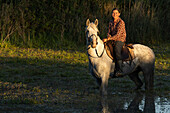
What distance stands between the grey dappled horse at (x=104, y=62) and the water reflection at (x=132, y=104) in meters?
0.59

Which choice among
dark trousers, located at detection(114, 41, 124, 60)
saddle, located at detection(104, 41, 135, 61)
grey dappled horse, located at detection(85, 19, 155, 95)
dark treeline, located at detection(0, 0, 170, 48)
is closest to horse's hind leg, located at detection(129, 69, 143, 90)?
grey dappled horse, located at detection(85, 19, 155, 95)

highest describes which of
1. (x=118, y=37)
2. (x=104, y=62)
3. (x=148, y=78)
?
(x=118, y=37)

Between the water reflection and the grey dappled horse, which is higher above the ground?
the grey dappled horse

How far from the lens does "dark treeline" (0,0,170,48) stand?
1959cm

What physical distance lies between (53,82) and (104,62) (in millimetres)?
2331

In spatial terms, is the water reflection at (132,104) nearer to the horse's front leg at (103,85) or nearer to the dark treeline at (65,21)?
the horse's front leg at (103,85)

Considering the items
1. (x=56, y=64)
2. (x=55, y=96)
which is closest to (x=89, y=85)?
(x=55, y=96)

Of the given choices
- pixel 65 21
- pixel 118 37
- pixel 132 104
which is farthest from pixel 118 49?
pixel 65 21

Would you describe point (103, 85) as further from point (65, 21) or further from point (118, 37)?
point (65, 21)

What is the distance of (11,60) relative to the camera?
46.1 feet

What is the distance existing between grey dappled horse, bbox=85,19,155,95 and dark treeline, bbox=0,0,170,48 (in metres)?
10.2

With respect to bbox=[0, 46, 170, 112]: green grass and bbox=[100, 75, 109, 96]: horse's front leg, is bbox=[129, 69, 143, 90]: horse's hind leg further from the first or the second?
bbox=[100, 75, 109, 96]: horse's front leg

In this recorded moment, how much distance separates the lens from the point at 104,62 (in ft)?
28.0

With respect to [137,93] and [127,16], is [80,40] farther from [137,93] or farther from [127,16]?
[137,93]
